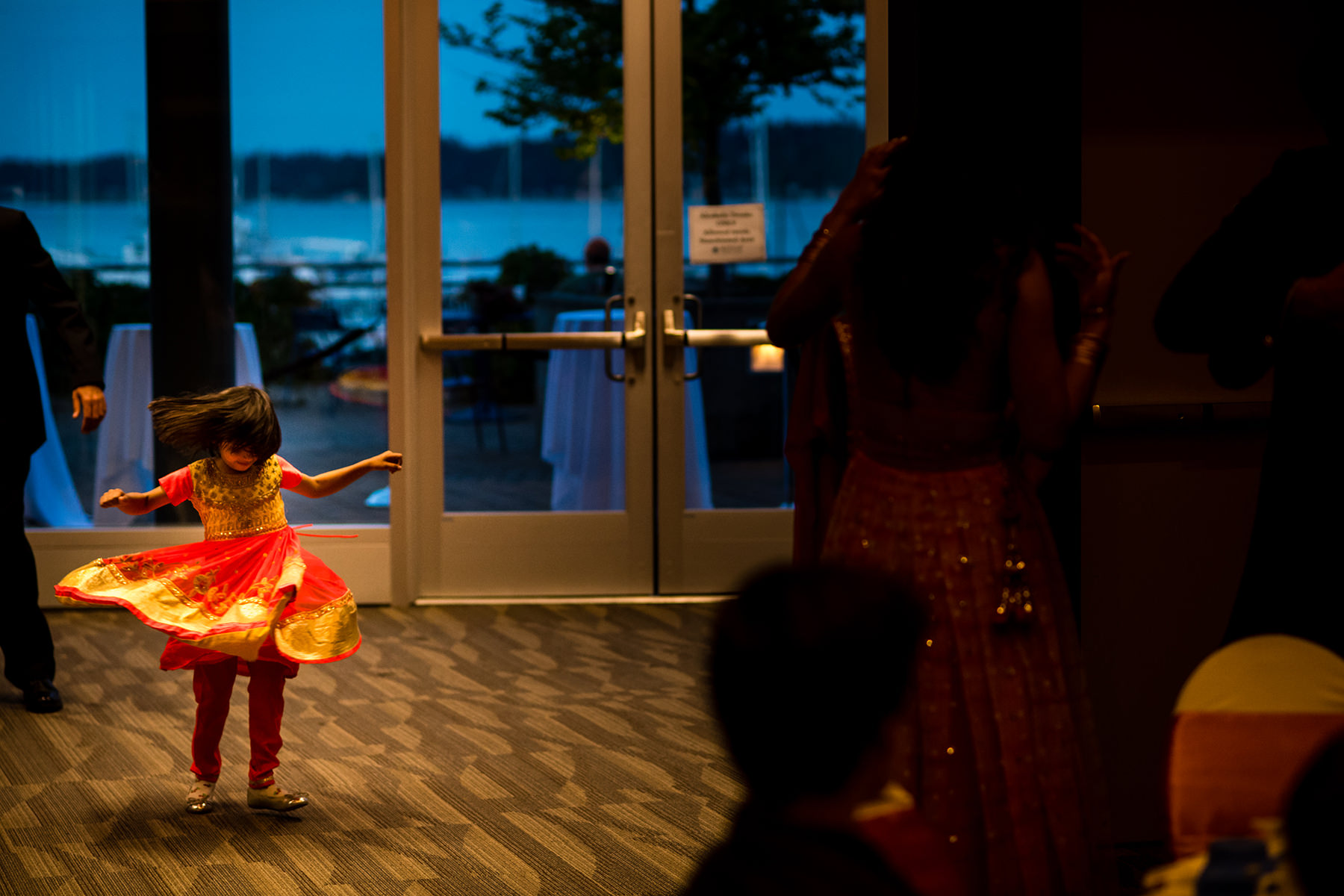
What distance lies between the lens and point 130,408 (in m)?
4.84

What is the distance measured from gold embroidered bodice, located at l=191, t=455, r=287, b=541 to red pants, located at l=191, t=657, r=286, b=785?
294mm

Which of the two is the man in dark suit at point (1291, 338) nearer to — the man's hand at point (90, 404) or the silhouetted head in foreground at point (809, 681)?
the silhouetted head in foreground at point (809, 681)

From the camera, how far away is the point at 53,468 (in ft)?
15.9

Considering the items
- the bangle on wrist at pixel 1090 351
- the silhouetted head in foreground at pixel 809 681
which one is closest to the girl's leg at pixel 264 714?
the bangle on wrist at pixel 1090 351

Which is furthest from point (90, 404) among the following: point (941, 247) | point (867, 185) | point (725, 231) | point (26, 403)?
point (941, 247)

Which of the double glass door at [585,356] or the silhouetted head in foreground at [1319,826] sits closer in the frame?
the silhouetted head in foreground at [1319,826]

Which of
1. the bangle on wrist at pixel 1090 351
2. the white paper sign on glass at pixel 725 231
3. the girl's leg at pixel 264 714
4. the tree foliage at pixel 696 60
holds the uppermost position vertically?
the tree foliage at pixel 696 60

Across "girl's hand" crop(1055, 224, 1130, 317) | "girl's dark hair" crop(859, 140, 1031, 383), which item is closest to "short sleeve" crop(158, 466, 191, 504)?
"girl's dark hair" crop(859, 140, 1031, 383)

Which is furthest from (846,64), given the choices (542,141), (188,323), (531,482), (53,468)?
(53,468)

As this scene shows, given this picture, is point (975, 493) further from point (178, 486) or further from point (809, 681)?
point (178, 486)

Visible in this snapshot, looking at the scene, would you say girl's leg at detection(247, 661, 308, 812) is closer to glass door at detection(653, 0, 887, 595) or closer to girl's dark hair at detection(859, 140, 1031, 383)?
girl's dark hair at detection(859, 140, 1031, 383)

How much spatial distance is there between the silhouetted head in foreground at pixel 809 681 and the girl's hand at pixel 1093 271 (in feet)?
3.20

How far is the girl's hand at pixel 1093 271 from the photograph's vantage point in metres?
1.79

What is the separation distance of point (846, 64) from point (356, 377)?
234 cm
